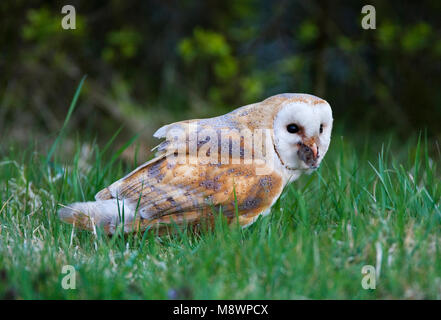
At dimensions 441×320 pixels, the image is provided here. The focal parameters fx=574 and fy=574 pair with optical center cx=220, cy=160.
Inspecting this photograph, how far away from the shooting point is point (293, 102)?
299 cm

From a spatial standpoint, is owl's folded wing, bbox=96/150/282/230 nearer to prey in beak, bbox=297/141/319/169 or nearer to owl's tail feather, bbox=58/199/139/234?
owl's tail feather, bbox=58/199/139/234

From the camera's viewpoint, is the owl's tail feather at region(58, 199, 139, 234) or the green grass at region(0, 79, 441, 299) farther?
the owl's tail feather at region(58, 199, 139, 234)

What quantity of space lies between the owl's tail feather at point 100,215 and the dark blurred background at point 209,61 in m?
2.46

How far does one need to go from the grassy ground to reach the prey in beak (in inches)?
9.4

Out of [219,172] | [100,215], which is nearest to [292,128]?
[219,172]

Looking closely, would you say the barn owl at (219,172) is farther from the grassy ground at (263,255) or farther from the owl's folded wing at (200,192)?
the grassy ground at (263,255)

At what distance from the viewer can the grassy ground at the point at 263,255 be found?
2344 mm

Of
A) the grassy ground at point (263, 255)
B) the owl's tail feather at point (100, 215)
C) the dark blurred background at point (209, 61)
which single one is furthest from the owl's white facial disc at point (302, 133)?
the dark blurred background at point (209, 61)

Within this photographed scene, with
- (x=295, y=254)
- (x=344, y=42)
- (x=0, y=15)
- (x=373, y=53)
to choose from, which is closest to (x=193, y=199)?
(x=295, y=254)

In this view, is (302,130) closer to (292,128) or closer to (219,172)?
(292,128)

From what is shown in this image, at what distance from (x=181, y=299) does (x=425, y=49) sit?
16.4 feet

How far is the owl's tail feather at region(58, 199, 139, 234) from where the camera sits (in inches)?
118

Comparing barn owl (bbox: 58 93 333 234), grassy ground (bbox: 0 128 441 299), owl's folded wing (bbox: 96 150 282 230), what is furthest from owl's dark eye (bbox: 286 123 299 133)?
grassy ground (bbox: 0 128 441 299)

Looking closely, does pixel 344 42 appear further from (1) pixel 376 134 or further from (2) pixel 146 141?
(2) pixel 146 141
